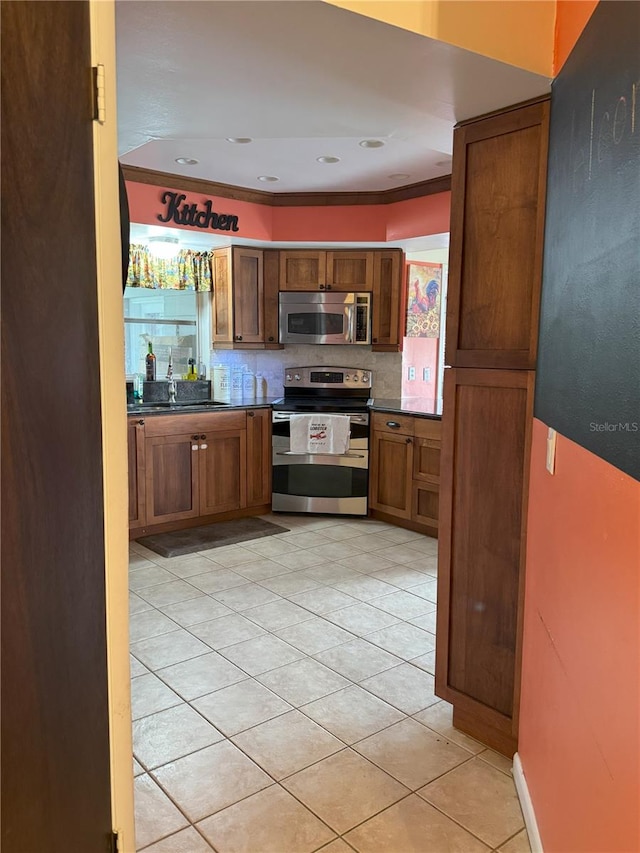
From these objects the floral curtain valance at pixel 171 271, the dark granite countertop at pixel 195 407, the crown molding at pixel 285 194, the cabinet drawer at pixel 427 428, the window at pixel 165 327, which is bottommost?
the cabinet drawer at pixel 427 428

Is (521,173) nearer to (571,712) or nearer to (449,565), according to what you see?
(449,565)

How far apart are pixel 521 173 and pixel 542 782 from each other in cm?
174

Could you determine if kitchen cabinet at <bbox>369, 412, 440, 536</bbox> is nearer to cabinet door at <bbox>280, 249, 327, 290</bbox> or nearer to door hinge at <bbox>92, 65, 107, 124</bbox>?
cabinet door at <bbox>280, 249, 327, 290</bbox>

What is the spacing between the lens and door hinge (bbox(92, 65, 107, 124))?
42.5 inches

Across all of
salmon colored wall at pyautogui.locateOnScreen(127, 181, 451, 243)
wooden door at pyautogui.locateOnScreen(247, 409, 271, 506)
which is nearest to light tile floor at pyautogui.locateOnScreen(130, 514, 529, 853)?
wooden door at pyautogui.locateOnScreen(247, 409, 271, 506)

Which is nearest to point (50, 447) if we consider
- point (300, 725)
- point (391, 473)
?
point (300, 725)

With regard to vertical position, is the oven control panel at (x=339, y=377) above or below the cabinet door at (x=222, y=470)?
above

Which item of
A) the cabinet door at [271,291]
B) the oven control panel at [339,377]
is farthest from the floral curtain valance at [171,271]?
the oven control panel at [339,377]

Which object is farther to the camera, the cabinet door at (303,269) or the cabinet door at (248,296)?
the cabinet door at (303,269)

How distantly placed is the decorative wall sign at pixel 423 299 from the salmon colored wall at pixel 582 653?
3.60 metres

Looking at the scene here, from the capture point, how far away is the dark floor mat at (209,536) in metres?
4.25

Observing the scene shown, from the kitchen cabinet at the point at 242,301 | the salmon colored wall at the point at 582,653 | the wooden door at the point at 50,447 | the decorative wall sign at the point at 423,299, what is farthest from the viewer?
the decorative wall sign at the point at 423,299

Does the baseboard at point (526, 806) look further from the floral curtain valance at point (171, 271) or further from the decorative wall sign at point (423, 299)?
the floral curtain valance at point (171, 271)

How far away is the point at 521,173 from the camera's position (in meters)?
1.95
